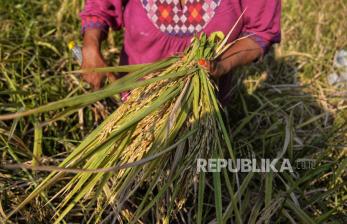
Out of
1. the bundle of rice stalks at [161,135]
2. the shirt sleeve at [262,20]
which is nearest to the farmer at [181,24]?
the shirt sleeve at [262,20]

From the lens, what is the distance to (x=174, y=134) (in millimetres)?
1066

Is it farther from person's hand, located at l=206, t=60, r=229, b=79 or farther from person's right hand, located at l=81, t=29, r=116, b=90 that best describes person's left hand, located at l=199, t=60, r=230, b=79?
person's right hand, located at l=81, t=29, r=116, b=90

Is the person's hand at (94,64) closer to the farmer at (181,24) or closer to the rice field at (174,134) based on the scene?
the farmer at (181,24)

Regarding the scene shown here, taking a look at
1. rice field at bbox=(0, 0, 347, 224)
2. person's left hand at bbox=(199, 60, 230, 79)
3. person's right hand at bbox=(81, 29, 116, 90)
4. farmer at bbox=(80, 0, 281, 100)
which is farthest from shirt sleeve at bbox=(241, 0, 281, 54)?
person's right hand at bbox=(81, 29, 116, 90)

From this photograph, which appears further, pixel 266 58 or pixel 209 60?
pixel 266 58

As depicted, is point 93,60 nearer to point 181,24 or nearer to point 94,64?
point 94,64

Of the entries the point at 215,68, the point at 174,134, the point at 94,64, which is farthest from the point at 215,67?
the point at 94,64

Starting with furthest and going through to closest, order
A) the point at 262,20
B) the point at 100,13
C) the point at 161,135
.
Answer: the point at 100,13 < the point at 262,20 < the point at 161,135

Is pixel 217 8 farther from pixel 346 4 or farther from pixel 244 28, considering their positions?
pixel 346 4

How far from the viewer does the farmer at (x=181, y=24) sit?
4.39 feet

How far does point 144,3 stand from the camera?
1.39 metres

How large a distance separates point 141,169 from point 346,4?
6.71ft

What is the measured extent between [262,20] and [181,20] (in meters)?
0.22

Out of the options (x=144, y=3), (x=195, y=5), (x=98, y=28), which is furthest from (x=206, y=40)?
(x=98, y=28)
